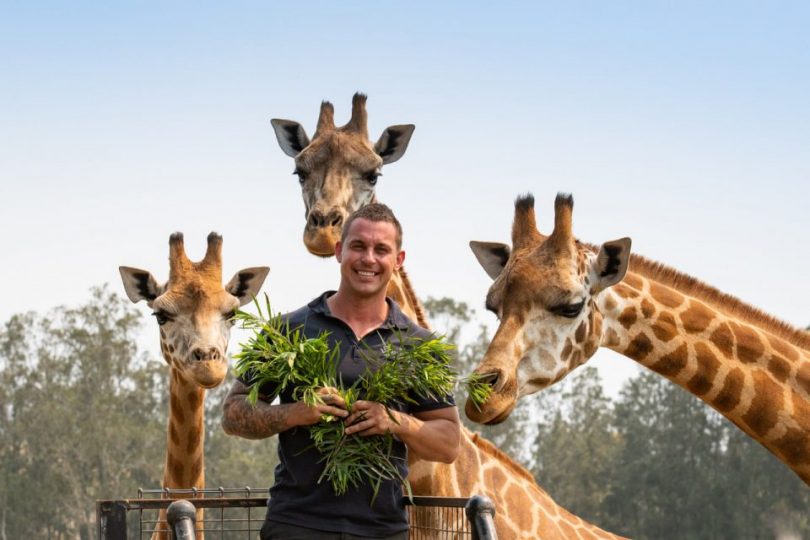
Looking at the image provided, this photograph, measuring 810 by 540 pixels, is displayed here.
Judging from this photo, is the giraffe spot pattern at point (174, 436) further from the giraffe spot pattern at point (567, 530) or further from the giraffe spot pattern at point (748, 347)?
the giraffe spot pattern at point (748, 347)

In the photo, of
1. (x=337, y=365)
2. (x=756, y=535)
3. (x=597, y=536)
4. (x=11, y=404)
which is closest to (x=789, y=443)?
(x=597, y=536)

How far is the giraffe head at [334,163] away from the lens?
7.75m

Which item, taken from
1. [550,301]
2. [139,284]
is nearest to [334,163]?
[139,284]

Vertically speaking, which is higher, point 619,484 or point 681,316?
point 619,484

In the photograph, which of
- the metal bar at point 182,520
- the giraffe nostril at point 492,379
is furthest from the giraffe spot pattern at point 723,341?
the metal bar at point 182,520

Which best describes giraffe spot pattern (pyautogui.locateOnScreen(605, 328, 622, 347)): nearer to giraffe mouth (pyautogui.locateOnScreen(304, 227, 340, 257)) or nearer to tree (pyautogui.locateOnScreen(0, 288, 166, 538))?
giraffe mouth (pyautogui.locateOnScreen(304, 227, 340, 257))

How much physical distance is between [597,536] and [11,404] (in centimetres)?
4048

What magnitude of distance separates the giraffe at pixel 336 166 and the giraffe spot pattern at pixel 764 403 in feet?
6.55

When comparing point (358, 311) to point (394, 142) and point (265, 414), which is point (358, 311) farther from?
point (394, 142)

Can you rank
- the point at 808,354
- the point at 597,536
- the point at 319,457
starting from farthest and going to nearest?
1. the point at 808,354
2. the point at 597,536
3. the point at 319,457

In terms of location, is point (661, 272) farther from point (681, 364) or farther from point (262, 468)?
point (262, 468)

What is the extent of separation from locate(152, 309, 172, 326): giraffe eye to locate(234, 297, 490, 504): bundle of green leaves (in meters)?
4.30

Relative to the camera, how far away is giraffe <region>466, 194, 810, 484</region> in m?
6.80

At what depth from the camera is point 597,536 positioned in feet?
22.3
